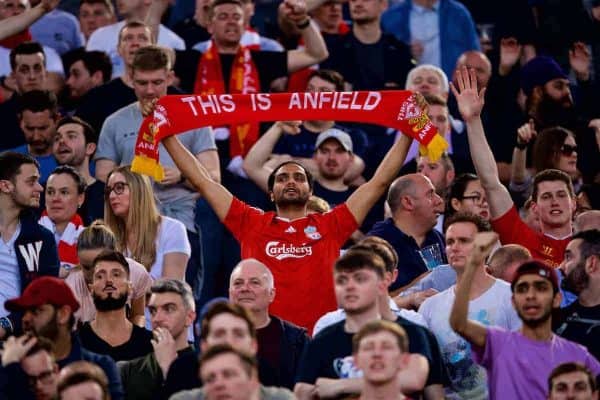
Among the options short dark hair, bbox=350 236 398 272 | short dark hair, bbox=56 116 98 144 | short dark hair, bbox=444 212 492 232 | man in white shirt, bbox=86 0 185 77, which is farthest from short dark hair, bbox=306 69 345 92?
short dark hair, bbox=350 236 398 272

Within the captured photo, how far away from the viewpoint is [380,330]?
34.3 feet

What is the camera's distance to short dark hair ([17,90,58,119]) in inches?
613

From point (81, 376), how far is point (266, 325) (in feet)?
6.11

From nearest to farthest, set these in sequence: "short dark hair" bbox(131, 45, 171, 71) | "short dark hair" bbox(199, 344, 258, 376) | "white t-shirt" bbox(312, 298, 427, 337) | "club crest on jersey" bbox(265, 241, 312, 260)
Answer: "short dark hair" bbox(199, 344, 258, 376)
"white t-shirt" bbox(312, 298, 427, 337)
"club crest on jersey" bbox(265, 241, 312, 260)
"short dark hair" bbox(131, 45, 171, 71)

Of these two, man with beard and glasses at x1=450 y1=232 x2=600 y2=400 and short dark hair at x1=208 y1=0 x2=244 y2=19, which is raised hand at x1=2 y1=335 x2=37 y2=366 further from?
short dark hair at x1=208 y1=0 x2=244 y2=19

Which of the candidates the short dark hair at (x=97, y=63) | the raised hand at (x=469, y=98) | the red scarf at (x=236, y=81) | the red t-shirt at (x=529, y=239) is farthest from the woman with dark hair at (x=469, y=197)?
the short dark hair at (x=97, y=63)

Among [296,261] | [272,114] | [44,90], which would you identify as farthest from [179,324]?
[44,90]

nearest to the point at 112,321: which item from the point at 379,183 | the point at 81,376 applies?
the point at 81,376

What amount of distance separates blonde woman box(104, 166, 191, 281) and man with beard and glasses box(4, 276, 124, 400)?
2218 millimetres

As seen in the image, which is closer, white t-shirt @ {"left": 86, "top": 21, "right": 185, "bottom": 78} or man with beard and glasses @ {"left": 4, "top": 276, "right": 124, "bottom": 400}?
man with beard and glasses @ {"left": 4, "top": 276, "right": 124, "bottom": 400}

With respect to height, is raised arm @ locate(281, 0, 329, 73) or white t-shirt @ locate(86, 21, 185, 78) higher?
white t-shirt @ locate(86, 21, 185, 78)

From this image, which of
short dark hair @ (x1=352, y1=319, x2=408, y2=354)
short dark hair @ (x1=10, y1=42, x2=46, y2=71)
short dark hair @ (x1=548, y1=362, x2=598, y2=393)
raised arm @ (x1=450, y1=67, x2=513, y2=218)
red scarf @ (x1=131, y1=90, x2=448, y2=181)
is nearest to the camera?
short dark hair @ (x1=352, y1=319, x2=408, y2=354)

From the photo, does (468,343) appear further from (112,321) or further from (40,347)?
(40,347)

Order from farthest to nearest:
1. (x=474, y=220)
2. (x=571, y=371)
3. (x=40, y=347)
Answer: (x=474, y=220), (x=40, y=347), (x=571, y=371)
